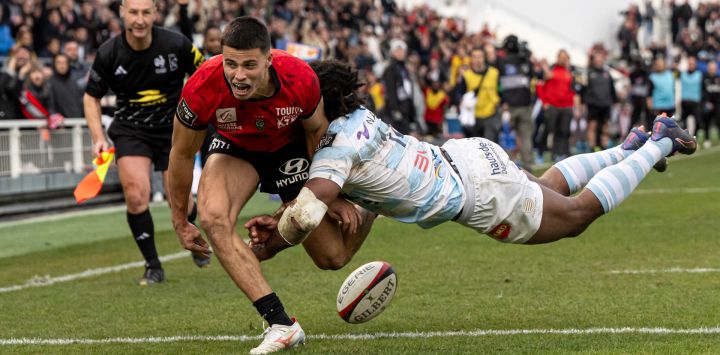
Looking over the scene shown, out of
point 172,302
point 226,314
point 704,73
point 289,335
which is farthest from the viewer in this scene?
point 704,73

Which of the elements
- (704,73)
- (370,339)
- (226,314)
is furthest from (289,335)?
(704,73)

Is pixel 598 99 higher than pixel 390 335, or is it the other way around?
pixel 390 335

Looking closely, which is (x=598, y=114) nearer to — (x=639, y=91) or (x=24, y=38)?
(x=639, y=91)

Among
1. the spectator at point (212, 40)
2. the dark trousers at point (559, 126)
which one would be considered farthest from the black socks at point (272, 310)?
the dark trousers at point (559, 126)

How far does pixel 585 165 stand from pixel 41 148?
9706 millimetres

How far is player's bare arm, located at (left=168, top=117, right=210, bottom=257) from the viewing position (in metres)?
6.89

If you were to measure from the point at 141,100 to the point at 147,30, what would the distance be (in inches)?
22.3

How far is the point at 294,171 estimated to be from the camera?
7.44 meters

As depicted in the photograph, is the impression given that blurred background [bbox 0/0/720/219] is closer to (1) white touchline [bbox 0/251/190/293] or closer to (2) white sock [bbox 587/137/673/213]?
(2) white sock [bbox 587/137/673/213]

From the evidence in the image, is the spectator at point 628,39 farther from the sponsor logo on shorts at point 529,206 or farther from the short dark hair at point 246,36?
the short dark hair at point 246,36

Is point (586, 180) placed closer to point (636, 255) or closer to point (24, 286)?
point (636, 255)

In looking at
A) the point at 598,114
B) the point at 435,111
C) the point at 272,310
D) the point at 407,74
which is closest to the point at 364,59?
the point at 435,111

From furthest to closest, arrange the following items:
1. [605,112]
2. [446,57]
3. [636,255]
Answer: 1. [446,57]
2. [605,112]
3. [636,255]

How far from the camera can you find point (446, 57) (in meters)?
33.3
